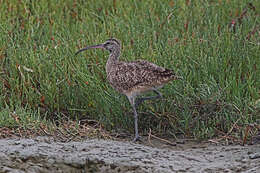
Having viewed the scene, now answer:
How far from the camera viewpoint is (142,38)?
7621 millimetres

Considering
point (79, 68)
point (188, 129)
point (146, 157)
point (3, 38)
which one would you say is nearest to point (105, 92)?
point (79, 68)

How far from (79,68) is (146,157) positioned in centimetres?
208

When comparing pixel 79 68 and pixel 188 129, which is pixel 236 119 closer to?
pixel 188 129

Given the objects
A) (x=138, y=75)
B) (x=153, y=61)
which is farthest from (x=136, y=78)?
(x=153, y=61)

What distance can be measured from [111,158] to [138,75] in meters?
1.13

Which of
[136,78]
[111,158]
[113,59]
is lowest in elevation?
[111,158]

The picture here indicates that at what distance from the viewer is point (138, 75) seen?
19.2ft

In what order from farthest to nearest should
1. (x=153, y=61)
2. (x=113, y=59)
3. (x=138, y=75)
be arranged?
(x=153, y=61) < (x=113, y=59) < (x=138, y=75)

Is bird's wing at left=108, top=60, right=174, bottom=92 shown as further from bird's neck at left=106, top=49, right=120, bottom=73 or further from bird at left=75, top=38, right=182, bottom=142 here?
bird's neck at left=106, top=49, right=120, bottom=73

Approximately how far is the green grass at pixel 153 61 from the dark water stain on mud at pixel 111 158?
601mm

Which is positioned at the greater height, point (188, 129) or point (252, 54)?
point (252, 54)

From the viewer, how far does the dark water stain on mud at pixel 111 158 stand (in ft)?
16.3

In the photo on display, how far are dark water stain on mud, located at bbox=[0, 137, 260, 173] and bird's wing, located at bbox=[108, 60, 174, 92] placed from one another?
726 mm

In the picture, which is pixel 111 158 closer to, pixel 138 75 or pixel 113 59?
pixel 138 75
